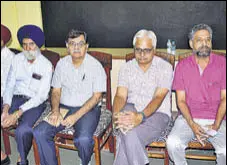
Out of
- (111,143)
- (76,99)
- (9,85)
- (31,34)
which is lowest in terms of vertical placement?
(111,143)

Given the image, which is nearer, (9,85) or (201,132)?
(9,85)

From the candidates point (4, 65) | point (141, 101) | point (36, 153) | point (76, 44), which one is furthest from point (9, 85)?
point (141, 101)

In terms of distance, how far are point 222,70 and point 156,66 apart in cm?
49

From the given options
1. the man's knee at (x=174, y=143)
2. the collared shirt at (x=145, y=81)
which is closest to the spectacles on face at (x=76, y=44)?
the collared shirt at (x=145, y=81)

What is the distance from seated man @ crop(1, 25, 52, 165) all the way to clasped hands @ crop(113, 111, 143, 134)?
2.04ft

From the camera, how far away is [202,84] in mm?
2225

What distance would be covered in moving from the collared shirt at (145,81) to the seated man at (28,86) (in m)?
0.59

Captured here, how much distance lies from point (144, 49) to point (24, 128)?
1.04 m

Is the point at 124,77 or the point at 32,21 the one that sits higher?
the point at 32,21

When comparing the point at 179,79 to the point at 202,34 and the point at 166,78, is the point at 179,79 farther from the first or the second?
the point at 202,34

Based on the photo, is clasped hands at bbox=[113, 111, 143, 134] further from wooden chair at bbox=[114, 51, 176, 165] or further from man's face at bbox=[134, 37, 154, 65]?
man's face at bbox=[134, 37, 154, 65]

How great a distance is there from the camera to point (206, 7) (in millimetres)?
2664

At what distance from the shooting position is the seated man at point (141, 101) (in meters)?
2.28

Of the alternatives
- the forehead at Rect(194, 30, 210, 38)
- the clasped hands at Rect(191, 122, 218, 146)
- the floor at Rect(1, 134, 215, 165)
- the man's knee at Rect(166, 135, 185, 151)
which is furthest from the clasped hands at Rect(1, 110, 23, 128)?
the forehead at Rect(194, 30, 210, 38)
